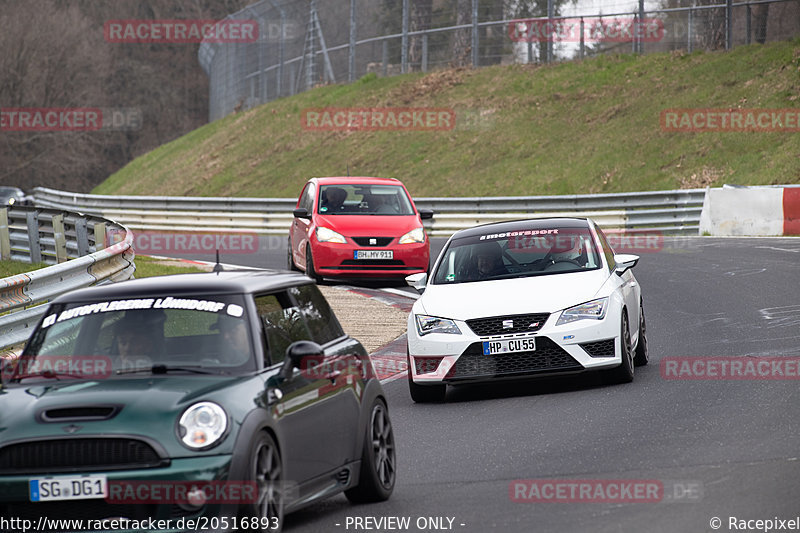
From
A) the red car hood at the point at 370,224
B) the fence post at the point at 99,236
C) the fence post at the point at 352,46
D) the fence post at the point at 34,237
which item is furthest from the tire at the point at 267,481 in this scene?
the fence post at the point at 352,46

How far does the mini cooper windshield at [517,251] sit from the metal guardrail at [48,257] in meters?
3.82

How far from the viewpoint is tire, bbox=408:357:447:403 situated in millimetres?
11297

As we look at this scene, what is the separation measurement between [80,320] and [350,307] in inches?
438

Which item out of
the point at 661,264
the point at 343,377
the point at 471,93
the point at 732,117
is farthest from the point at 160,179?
the point at 343,377

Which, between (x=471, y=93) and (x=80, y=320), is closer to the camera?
(x=80, y=320)

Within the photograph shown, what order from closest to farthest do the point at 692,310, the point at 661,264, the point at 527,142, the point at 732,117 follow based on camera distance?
the point at 692,310 → the point at 661,264 → the point at 732,117 → the point at 527,142

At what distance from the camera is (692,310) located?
1650 centimetres

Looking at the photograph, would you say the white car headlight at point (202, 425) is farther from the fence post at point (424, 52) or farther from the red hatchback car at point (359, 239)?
the fence post at point (424, 52)

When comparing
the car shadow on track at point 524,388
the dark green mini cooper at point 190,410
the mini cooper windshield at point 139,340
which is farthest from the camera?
the car shadow on track at point 524,388

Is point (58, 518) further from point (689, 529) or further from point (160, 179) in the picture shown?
point (160, 179)

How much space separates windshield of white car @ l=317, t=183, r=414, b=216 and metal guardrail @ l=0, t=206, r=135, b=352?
3583 mm

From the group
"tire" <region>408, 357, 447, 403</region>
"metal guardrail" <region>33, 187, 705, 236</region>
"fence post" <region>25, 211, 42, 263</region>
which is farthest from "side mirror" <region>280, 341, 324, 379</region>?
"metal guardrail" <region>33, 187, 705, 236</region>

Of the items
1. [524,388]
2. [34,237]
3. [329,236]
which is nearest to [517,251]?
[524,388]

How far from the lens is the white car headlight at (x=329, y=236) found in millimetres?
20219
